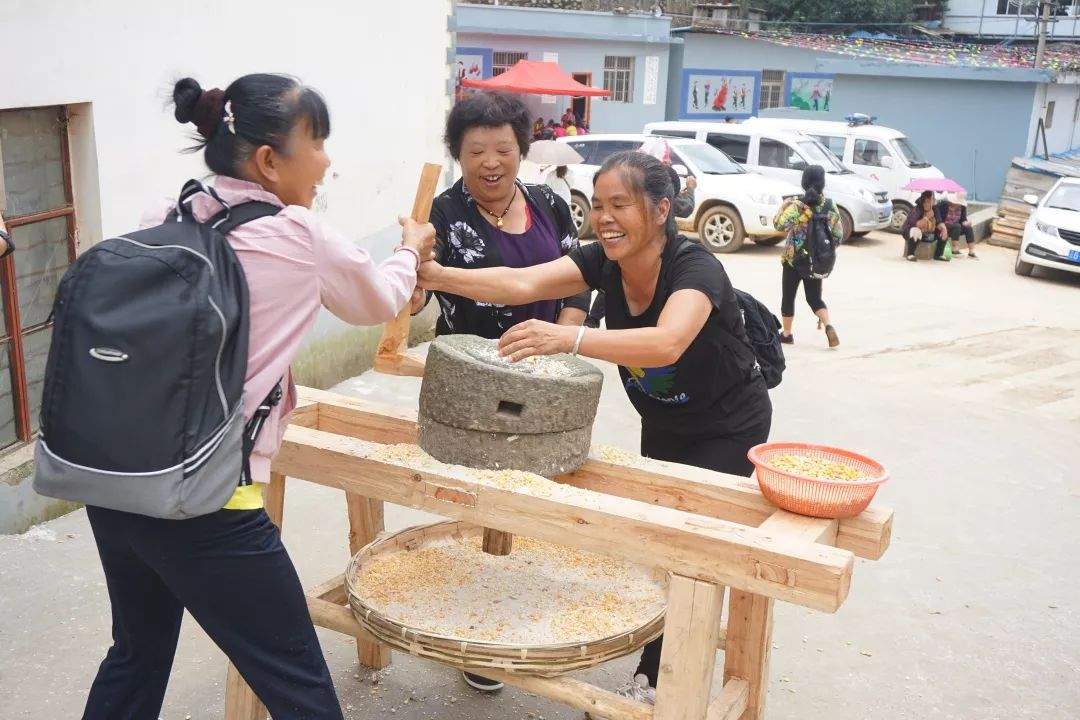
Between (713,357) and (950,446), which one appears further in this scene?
(950,446)

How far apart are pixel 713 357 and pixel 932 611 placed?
2.04 metres

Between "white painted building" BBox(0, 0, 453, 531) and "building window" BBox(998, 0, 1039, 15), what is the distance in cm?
2967

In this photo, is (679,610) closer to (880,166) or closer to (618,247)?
(618,247)

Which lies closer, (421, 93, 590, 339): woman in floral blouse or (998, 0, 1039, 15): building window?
(421, 93, 590, 339): woman in floral blouse

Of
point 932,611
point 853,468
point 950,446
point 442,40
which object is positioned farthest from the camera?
point 442,40

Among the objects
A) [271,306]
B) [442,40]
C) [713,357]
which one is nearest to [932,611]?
[713,357]

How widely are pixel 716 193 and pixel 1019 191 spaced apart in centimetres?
715

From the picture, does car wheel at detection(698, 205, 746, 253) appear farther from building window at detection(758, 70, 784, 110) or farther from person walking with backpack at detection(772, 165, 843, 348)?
building window at detection(758, 70, 784, 110)

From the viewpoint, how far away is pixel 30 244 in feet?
14.8

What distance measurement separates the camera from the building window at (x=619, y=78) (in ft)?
76.9

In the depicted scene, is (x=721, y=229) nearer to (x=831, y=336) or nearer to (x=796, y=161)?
(x=796, y=161)

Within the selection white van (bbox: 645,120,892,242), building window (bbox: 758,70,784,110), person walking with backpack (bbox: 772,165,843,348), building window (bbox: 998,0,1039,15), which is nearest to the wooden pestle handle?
person walking with backpack (bbox: 772,165,843,348)

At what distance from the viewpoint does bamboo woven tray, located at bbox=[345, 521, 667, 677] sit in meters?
2.56

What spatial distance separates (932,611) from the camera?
4207 mm
